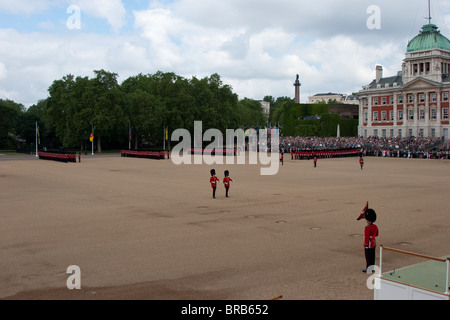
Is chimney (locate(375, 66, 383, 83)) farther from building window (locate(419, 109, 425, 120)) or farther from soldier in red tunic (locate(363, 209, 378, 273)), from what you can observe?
soldier in red tunic (locate(363, 209, 378, 273))

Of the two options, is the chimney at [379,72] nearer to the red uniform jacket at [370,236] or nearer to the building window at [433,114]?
the building window at [433,114]

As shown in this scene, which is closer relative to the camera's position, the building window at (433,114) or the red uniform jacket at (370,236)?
the red uniform jacket at (370,236)

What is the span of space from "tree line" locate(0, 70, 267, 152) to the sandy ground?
178 feet

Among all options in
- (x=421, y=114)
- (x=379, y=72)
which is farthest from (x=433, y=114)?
(x=379, y=72)

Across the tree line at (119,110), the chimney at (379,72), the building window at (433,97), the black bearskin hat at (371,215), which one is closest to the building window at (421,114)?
the building window at (433,97)

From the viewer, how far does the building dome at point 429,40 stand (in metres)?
83.2

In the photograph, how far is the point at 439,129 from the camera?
3241 inches

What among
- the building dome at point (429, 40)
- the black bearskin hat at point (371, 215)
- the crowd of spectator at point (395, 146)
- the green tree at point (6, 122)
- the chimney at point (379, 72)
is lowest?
the black bearskin hat at point (371, 215)

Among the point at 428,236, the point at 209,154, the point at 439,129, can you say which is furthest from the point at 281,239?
the point at 439,129

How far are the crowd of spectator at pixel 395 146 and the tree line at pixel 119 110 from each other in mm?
20134

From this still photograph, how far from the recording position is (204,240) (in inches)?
534

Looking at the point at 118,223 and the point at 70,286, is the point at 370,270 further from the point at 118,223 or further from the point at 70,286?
the point at 118,223

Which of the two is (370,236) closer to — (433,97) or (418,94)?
(433,97)

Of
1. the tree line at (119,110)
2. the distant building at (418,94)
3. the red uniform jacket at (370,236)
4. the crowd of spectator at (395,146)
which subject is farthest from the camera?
the distant building at (418,94)
